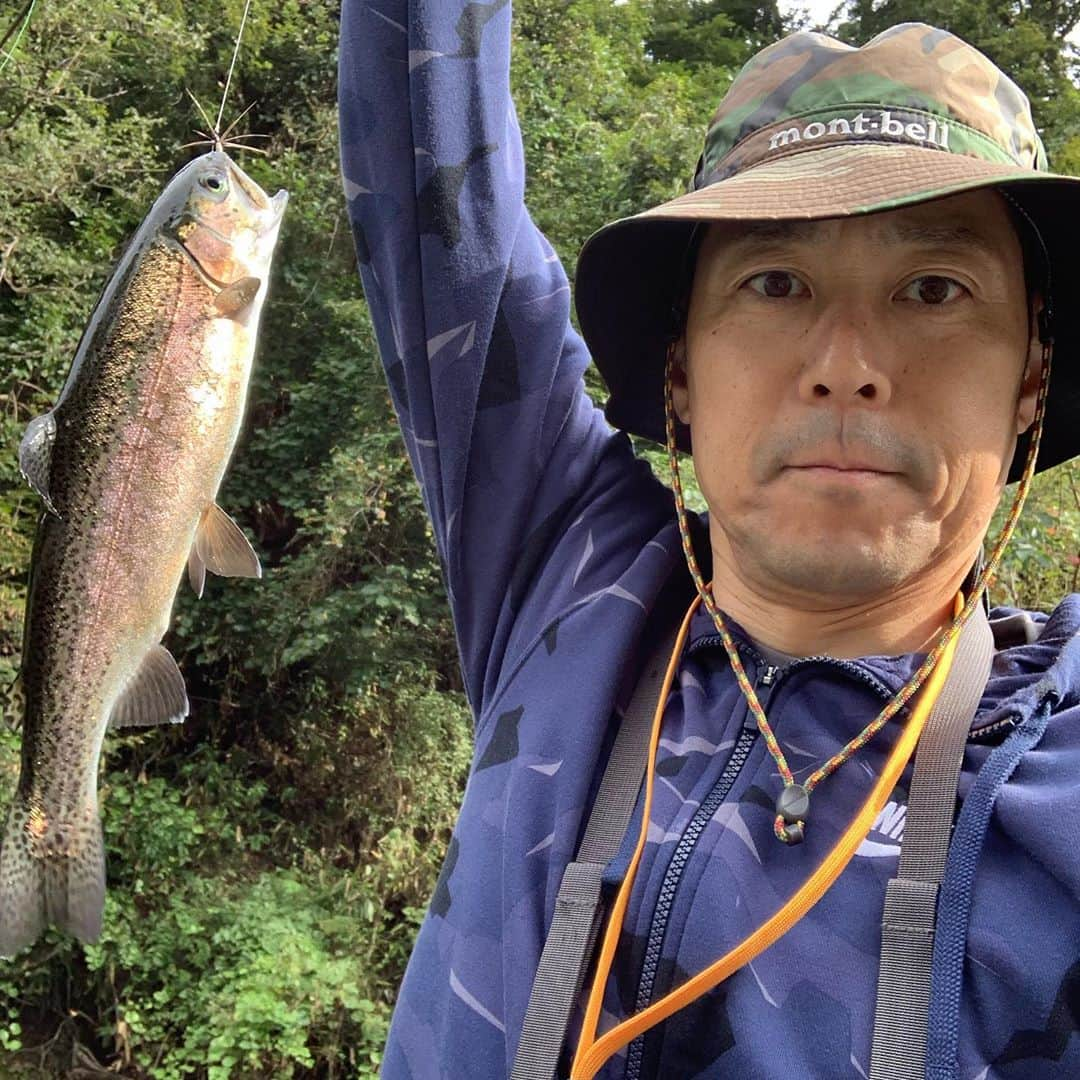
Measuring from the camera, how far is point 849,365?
3.76 feet

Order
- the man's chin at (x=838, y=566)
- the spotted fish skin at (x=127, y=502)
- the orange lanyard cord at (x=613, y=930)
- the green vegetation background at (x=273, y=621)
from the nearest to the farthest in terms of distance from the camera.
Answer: the orange lanyard cord at (x=613, y=930)
the man's chin at (x=838, y=566)
the spotted fish skin at (x=127, y=502)
the green vegetation background at (x=273, y=621)

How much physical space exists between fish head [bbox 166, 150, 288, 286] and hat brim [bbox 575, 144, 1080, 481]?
454 mm

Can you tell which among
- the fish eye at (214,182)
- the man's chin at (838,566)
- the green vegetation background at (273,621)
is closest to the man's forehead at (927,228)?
the man's chin at (838,566)

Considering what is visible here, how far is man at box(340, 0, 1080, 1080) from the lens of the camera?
3.38 feet

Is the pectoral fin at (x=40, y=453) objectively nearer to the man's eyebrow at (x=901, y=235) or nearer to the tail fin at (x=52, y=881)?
the tail fin at (x=52, y=881)

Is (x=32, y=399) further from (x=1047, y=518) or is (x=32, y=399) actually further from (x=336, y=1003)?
(x=1047, y=518)

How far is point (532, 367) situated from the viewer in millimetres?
1490

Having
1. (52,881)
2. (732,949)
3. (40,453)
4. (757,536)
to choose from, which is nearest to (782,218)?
(757,536)

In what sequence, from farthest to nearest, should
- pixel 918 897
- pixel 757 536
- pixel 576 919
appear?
pixel 757 536 < pixel 576 919 < pixel 918 897

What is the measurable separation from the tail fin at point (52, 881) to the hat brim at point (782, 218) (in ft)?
3.20

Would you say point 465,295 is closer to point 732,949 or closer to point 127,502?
point 127,502

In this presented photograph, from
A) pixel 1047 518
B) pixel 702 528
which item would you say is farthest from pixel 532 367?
pixel 1047 518

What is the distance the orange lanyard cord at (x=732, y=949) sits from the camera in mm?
1017

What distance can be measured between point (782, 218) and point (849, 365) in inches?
6.9
